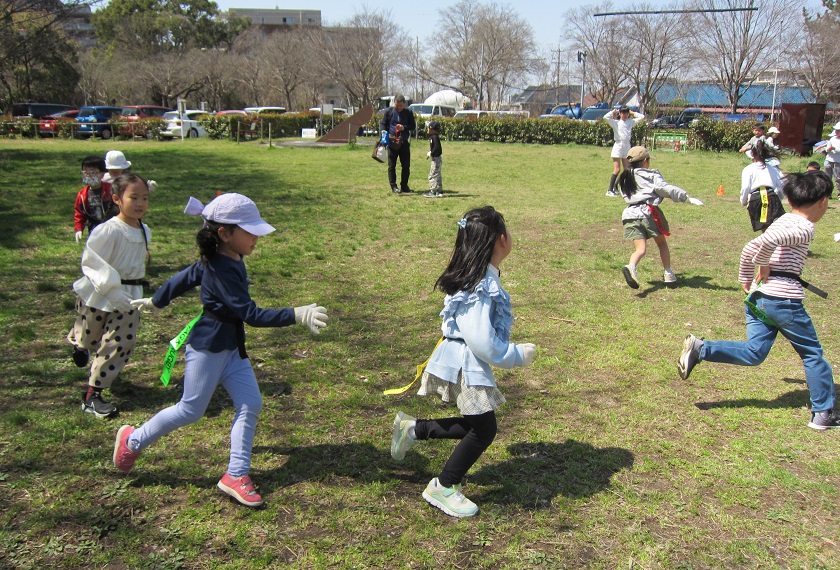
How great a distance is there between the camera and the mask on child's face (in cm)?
624

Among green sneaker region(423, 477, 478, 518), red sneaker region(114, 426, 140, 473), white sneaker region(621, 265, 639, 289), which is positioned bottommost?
green sneaker region(423, 477, 478, 518)

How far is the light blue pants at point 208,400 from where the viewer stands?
10.9 feet

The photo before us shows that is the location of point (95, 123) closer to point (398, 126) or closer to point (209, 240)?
point (398, 126)

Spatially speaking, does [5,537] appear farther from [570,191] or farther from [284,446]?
[570,191]

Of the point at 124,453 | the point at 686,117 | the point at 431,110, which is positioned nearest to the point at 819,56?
the point at 686,117

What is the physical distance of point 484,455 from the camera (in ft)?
12.9

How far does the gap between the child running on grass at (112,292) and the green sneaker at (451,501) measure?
Result: 2.16 meters

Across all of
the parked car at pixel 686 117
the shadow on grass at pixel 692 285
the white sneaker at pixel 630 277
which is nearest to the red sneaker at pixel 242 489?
the white sneaker at pixel 630 277

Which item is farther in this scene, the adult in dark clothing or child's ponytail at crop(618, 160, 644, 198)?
the adult in dark clothing

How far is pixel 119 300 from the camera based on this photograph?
4047 mm

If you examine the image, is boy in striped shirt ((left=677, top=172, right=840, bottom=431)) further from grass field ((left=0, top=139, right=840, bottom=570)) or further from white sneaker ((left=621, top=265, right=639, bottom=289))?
white sneaker ((left=621, top=265, right=639, bottom=289))

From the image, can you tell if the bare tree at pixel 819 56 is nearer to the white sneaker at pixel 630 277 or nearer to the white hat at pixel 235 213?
the white sneaker at pixel 630 277

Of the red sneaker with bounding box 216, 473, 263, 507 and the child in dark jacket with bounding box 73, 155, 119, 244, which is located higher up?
the child in dark jacket with bounding box 73, 155, 119, 244

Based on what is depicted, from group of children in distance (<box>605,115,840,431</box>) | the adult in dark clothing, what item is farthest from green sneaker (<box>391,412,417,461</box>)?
the adult in dark clothing
